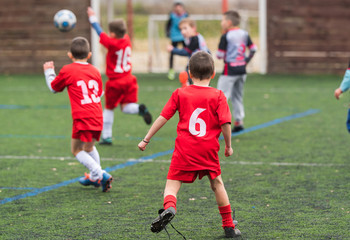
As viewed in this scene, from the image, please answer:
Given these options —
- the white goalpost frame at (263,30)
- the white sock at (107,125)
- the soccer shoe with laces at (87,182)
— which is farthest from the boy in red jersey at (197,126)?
the white goalpost frame at (263,30)

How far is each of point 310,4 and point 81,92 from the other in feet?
48.2

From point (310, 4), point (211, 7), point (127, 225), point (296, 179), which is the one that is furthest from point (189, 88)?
point (211, 7)

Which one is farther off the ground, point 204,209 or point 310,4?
point 310,4

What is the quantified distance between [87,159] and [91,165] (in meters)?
0.08

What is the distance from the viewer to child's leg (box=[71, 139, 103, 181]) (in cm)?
643

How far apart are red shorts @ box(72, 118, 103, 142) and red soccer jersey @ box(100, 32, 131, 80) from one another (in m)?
2.83

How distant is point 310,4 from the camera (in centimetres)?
1983

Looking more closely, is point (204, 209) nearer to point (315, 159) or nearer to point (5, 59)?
point (315, 159)

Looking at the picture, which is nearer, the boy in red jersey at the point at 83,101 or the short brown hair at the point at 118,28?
the boy in red jersey at the point at 83,101

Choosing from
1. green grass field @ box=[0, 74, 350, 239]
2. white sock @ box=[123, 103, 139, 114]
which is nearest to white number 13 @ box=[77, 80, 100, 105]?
green grass field @ box=[0, 74, 350, 239]

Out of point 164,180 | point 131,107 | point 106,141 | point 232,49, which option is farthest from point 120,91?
point 164,180

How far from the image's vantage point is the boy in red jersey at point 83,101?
642 centimetres

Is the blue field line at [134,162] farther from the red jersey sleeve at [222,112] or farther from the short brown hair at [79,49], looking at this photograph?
the red jersey sleeve at [222,112]

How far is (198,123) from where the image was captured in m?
4.76
